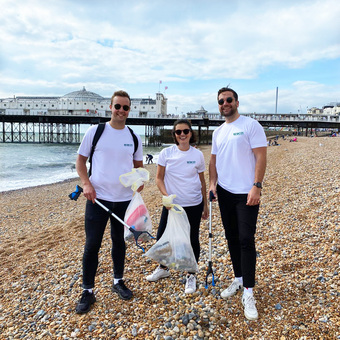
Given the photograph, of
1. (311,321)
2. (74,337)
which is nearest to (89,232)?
(74,337)

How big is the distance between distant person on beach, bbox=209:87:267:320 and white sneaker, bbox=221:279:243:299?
0.03ft

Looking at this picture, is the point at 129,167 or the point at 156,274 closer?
the point at 129,167

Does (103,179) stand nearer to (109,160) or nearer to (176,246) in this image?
(109,160)

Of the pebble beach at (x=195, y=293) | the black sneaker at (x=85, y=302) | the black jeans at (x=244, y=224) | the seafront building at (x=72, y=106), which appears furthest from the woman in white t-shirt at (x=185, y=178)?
the seafront building at (x=72, y=106)

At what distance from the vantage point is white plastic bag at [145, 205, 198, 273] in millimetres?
2516

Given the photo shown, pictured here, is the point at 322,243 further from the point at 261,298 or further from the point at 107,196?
the point at 107,196

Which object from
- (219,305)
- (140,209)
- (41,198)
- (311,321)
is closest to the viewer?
(311,321)

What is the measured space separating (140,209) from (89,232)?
0.55m

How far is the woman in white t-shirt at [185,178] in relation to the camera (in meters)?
2.73

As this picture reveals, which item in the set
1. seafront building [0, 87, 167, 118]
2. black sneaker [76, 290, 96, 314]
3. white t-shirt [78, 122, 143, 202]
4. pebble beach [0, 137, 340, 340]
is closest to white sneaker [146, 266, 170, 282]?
pebble beach [0, 137, 340, 340]

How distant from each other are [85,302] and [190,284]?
110 centimetres

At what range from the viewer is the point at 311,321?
7.18ft

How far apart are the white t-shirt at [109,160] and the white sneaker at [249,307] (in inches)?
60.5

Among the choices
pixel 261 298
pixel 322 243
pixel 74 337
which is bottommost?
pixel 74 337
